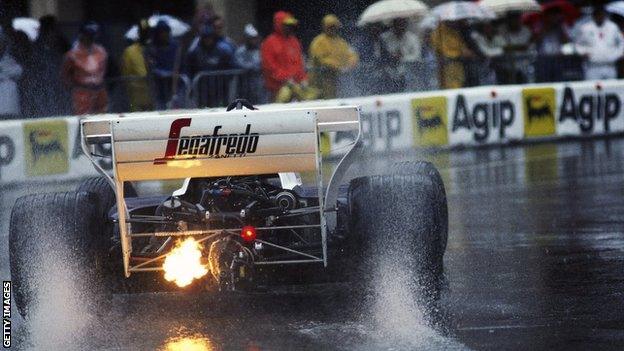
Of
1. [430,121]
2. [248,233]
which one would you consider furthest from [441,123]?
[248,233]

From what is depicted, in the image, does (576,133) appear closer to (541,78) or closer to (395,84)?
(541,78)

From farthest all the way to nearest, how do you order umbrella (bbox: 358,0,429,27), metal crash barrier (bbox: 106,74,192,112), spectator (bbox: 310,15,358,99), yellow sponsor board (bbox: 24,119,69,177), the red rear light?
umbrella (bbox: 358,0,429,27) < spectator (bbox: 310,15,358,99) < metal crash barrier (bbox: 106,74,192,112) < yellow sponsor board (bbox: 24,119,69,177) < the red rear light

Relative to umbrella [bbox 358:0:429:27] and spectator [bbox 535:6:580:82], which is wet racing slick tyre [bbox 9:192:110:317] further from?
spectator [bbox 535:6:580:82]

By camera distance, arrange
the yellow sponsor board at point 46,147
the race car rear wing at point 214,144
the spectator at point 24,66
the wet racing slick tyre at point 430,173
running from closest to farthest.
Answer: the race car rear wing at point 214,144 → the wet racing slick tyre at point 430,173 → the yellow sponsor board at point 46,147 → the spectator at point 24,66

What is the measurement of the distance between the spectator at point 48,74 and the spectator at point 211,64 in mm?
1859

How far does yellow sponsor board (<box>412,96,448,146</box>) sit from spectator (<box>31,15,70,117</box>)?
503cm

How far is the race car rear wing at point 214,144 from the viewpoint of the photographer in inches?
310

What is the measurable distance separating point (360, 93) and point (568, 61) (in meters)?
4.24

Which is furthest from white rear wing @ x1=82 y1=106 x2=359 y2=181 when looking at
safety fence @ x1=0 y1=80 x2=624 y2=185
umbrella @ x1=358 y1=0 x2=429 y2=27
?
umbrella @ x1=358 y1=0 x2=429 y2=27

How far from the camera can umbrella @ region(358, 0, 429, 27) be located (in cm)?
2264

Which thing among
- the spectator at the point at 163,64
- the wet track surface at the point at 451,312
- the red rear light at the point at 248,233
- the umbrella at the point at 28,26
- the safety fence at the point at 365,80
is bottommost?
the wet track surface at the point at 451,312

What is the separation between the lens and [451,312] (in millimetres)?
8180

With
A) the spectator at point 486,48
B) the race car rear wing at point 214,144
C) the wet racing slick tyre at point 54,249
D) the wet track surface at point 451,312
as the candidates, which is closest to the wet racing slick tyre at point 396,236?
the wet track surface at point 451,312

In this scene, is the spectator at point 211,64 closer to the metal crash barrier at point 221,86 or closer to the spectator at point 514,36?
the metal crash barrier at point 221,86
